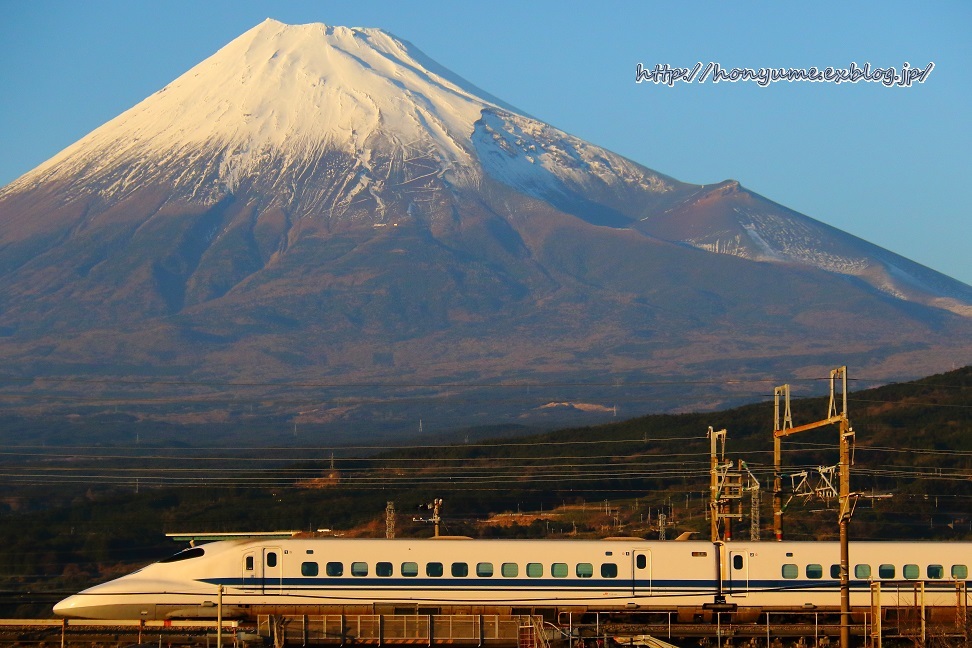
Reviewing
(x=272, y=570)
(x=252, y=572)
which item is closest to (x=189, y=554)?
(x=252, y=572)

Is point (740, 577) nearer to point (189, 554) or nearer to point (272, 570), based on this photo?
point (272, 570)

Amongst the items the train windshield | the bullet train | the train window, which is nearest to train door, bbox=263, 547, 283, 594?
the bullet train

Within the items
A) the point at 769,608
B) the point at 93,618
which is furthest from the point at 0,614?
the point at 769,608

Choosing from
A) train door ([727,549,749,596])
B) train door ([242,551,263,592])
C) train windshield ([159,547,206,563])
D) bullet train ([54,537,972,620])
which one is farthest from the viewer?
train windshield ([159,547,206,563])

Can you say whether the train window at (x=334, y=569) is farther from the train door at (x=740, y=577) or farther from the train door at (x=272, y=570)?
the train door at (x=740, y=577)

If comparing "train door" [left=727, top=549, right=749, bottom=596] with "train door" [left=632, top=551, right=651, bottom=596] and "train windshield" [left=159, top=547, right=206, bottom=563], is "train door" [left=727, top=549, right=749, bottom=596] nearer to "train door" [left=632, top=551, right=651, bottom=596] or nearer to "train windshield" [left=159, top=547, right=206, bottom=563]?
"train door" [left=632, top=551, right=651, bottom=596]

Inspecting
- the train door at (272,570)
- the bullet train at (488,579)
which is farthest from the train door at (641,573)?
the train door at (272,570)
